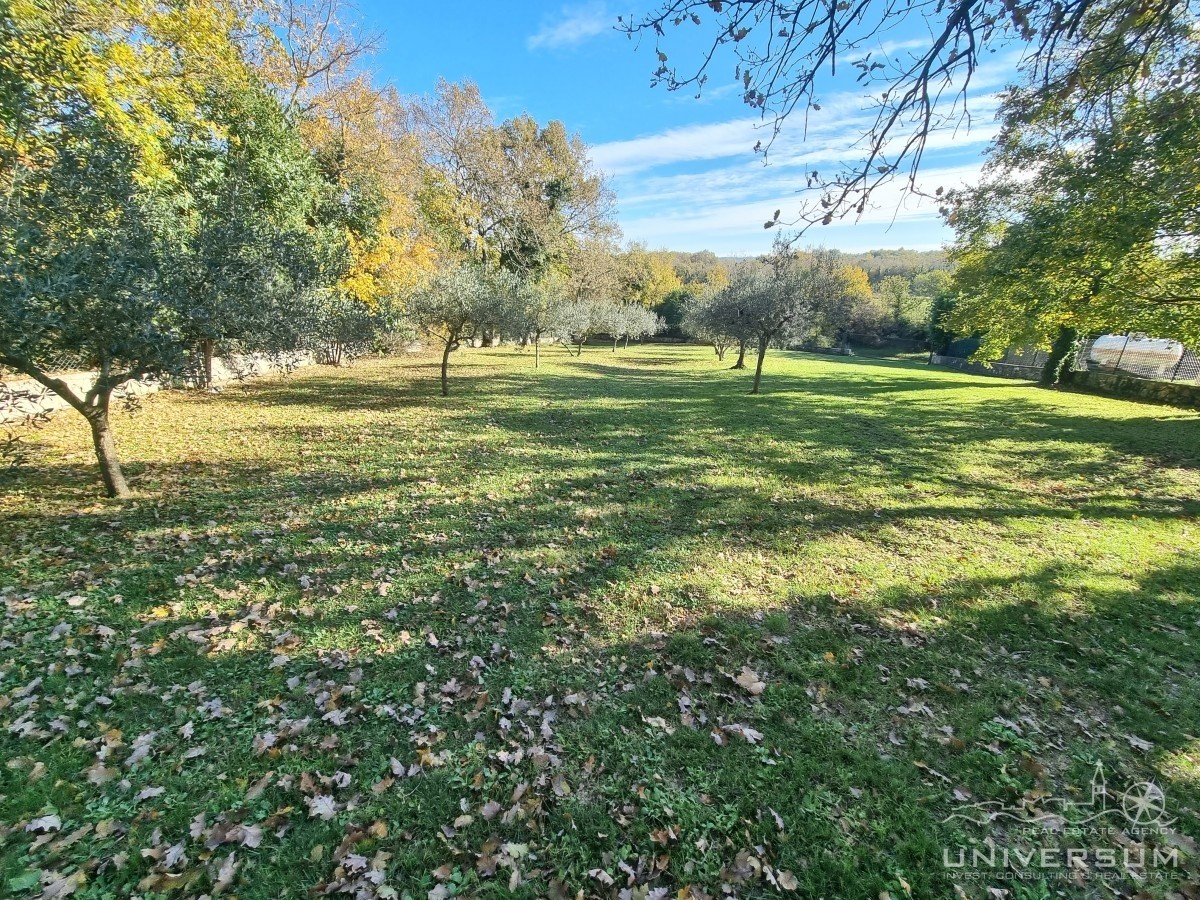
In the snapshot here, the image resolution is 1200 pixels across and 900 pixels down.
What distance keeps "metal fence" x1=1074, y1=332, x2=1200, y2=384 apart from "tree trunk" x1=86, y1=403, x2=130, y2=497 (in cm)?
2864

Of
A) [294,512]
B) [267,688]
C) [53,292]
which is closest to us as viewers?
[267,688]

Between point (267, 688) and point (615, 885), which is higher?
point (267, 688)

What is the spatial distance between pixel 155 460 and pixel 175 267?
4800 mm

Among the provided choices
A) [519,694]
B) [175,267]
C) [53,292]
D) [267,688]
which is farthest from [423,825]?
[175,267]

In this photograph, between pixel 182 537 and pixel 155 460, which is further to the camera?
pixel 155 460

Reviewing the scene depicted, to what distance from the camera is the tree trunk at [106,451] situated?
22.0 ft

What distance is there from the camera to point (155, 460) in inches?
355

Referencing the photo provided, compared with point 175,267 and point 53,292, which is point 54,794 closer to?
point 53,292

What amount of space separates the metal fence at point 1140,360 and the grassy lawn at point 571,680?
1954cm

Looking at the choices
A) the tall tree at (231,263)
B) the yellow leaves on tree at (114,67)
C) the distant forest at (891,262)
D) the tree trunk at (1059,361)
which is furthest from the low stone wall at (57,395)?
the distant forest at (891,262)

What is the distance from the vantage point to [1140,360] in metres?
31.0

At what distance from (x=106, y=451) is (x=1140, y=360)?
48.6 m

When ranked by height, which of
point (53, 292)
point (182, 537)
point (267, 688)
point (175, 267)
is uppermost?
point (175, 267)

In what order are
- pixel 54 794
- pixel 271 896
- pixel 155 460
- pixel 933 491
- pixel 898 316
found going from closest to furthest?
pixel 271 896 < pixel 54 794 < pixel 155 460 < pixel 933 491 < pixel 898 316
